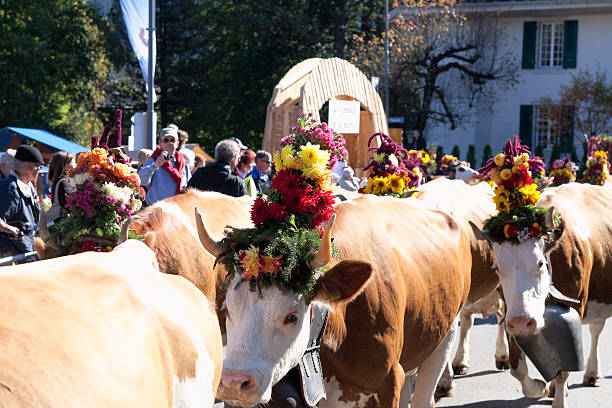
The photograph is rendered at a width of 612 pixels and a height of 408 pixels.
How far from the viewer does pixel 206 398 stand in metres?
2.42

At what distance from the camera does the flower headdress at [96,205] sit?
472cm

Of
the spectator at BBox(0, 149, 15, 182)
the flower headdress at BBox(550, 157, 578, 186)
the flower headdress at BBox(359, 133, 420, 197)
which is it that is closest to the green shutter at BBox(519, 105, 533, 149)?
the flower headdress at BBox(550, 157, 578, 186)

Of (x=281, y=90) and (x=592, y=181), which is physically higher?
(x=281, y=90)

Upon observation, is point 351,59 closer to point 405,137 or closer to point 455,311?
point 405,137

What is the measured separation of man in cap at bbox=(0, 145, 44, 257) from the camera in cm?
735

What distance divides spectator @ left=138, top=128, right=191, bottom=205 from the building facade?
82.2ft

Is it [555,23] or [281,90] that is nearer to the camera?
[281,90]

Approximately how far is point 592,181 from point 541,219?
4701 millimetres

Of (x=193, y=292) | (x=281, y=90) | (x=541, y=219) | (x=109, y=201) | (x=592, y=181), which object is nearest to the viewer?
(x=193, y=292)

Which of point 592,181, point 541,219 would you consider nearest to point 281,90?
point 592,181

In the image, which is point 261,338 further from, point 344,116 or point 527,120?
point 527,120

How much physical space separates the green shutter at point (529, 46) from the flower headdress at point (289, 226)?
30.1m

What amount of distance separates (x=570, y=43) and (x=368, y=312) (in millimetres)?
30501

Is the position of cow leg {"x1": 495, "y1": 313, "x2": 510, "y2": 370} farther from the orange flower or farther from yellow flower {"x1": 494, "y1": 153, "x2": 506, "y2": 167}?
the orange flower
